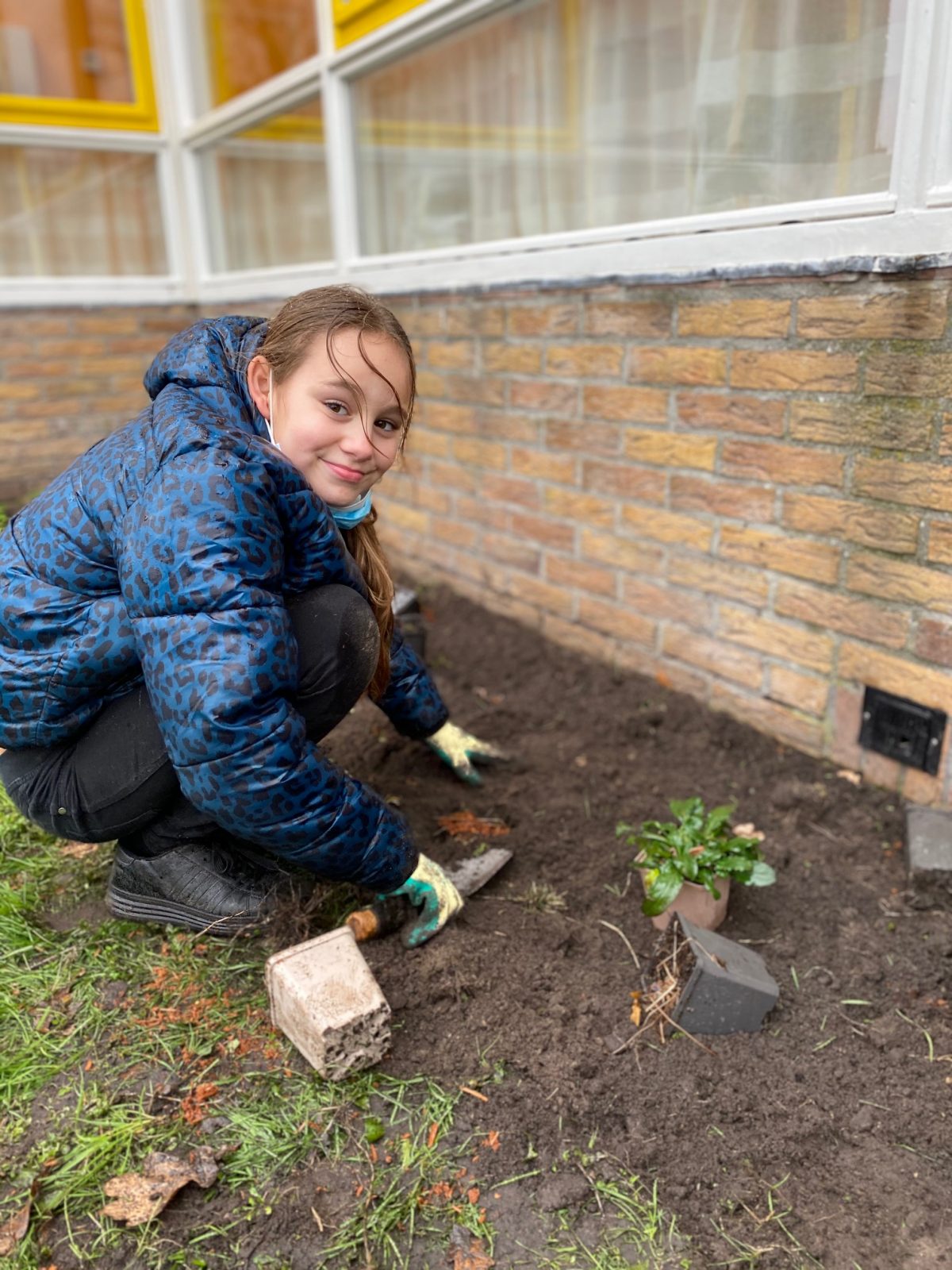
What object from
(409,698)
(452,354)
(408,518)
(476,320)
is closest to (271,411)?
(409,698)

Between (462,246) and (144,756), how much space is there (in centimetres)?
258

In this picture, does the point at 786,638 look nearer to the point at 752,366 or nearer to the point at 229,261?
the point at 752,366

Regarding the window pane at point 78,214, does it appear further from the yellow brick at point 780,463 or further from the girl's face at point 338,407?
the girl's face at point 338,407

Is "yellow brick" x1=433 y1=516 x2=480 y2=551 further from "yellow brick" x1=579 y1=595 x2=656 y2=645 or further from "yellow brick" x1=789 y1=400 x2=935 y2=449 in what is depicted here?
"yellow brick" x1=789 y1=400 x2=935 y2=449

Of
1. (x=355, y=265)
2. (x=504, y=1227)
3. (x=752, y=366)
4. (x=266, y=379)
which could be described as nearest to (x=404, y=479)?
(x=355, y=265)

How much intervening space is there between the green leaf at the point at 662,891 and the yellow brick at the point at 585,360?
66.5 inches

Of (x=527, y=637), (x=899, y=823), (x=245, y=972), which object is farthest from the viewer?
(x=527, y=637)

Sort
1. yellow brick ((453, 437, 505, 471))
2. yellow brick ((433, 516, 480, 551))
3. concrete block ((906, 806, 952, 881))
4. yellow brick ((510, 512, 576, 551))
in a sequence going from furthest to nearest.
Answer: yellow brick ((433, 516, 480, 551)), yellow brick ((453, 437, 505, 471)), yellow brick ((510, 512, 576, 551)), concrete block ((906, 806, 952, 881))

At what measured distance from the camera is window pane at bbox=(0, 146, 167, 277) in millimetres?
5348

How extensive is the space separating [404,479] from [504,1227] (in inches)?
128

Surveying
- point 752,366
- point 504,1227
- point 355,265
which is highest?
point 355,265

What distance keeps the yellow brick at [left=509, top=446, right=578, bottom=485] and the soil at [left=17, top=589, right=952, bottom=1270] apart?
1039 mm

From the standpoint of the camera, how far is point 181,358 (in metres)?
1.78

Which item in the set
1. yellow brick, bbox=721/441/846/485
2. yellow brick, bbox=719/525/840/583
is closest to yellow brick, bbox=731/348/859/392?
yellow brick, bbox=721/441/846/485
